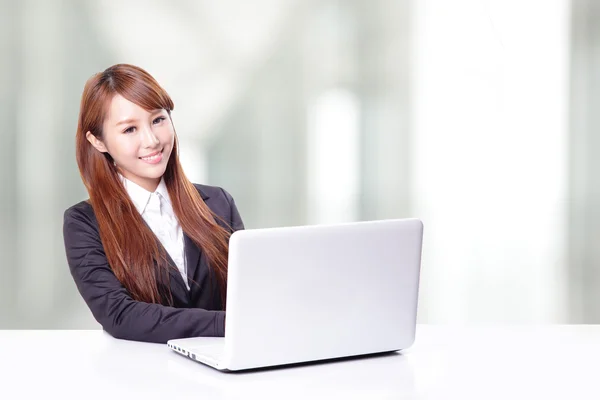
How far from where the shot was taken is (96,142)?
2.05 m

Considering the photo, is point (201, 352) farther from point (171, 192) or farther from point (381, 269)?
point (171, 192)

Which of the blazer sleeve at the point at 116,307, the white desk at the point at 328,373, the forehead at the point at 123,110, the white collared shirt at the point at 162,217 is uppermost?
the forehead at the point at 123,110

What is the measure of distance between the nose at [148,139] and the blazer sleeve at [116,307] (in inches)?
9.7

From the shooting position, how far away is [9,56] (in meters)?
4.20

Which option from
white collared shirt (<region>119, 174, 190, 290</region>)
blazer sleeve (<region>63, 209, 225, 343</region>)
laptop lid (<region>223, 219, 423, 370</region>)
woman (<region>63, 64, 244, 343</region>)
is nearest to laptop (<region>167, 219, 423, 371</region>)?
laptop lid (<region>223, 219, 423, 370</region>)

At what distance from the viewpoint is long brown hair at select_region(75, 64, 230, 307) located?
6.31 ft

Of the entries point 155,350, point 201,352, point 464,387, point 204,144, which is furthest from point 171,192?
point 204,144

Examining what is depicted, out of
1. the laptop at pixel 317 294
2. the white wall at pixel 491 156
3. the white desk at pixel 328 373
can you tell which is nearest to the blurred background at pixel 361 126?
the white wall at pixel 491 156

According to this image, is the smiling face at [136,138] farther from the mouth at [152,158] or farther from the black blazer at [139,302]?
the black blazer at [139,302]

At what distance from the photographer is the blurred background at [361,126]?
423cm

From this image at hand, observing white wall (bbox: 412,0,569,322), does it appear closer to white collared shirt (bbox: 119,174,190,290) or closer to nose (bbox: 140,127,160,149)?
white collared shirt (bbox: 119,174,190,290)

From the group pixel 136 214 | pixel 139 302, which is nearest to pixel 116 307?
pixel 139 302

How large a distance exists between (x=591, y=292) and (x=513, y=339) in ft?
10.3

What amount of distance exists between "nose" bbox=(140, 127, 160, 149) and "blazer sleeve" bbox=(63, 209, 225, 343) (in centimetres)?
25
